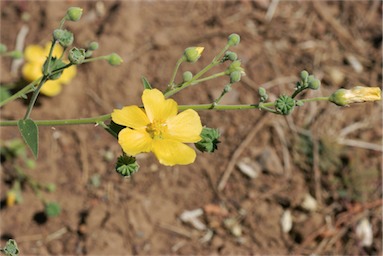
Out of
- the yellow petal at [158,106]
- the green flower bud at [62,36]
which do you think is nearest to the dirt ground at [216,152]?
the yellow petal at [158,106]

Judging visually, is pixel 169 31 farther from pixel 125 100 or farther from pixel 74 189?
pixel 74 189

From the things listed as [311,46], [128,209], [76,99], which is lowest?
[128,209]

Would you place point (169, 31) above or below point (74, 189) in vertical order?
above

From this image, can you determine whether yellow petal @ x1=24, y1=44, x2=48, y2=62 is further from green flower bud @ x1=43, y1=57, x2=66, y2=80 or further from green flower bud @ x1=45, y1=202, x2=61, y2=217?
green flower bud @ x1=43, y1=57, x2=66, y2=80

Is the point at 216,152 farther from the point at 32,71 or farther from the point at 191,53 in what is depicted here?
the point at 191,53

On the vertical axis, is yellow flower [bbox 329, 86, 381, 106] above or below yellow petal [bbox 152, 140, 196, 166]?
below

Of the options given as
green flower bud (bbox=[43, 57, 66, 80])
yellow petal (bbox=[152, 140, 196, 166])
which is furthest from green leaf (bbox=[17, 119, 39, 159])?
yellow petal (bbox=[152, 140, 196, 166])

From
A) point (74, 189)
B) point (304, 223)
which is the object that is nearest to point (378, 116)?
point (304, 223)
